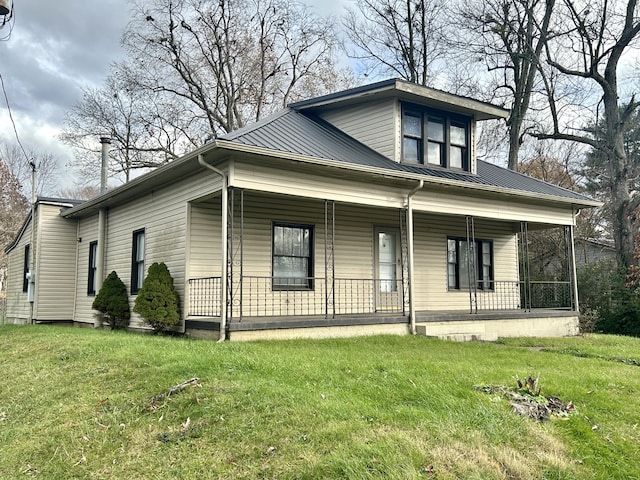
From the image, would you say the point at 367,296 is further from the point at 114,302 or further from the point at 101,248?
the point at 101,248

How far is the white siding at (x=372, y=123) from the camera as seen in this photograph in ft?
43.2

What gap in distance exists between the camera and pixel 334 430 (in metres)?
4.45

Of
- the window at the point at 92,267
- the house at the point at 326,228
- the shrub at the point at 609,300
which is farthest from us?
the shrub at the point at 609,300

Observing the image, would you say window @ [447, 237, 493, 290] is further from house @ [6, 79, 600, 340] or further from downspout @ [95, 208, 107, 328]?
downspout @ [95, 208, 107, 328]

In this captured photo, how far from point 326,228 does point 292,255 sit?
1.37m

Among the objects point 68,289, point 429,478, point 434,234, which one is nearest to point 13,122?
point 68,289

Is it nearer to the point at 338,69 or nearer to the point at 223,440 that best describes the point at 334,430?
the point at 223,440

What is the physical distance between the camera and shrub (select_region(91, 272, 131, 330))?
12820 mm

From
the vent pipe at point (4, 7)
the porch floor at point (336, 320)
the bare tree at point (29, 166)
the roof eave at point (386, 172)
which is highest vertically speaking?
the bare tree at point (29, 166)

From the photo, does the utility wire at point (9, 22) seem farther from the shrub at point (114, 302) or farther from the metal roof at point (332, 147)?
the shrub at point (114, 302)

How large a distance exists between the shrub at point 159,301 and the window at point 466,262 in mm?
7600

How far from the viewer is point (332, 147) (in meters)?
12.0

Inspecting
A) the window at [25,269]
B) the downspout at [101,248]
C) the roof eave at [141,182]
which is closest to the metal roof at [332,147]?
the roof eave at [141,182]

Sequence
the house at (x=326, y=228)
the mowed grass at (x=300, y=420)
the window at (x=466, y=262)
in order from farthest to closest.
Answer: the window at (x=466, y=262) < the house at (x=326, y=228) < the mowed grass at (x=300, y=420)
